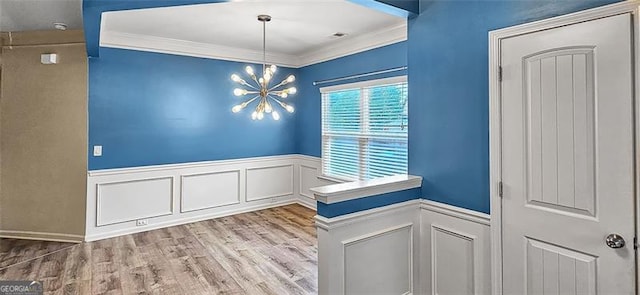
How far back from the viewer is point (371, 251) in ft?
7.45

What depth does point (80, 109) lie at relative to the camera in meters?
4.22

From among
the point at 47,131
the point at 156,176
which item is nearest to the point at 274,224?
the point at 156,176

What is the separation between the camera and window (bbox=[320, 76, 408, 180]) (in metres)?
4.14

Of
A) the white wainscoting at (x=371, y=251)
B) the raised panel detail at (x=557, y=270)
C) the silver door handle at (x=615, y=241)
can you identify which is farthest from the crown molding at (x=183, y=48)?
the silver door handle at (x=615, y=241)

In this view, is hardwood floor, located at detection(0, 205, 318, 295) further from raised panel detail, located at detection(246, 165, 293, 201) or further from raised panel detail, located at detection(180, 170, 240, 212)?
raised panel detail, located at detection(246, 165, 293, 201)

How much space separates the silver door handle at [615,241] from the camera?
5.34 feet

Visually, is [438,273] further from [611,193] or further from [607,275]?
[611,193]

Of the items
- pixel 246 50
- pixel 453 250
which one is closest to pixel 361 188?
pixel 453 250

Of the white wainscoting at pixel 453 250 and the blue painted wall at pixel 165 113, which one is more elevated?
the blue painted wall at pixel 165 113

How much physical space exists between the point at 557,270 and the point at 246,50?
4.66m

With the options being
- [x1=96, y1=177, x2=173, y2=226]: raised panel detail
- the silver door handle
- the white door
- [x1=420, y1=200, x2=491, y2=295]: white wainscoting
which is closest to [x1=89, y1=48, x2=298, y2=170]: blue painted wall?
[x1=96, y1=177, x2=173, y2=226]: raised panel detail

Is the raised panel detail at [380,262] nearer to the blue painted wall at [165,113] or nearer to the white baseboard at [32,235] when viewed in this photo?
the blue painted wall at [165,113]

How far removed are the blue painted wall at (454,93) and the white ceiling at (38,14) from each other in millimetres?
3106

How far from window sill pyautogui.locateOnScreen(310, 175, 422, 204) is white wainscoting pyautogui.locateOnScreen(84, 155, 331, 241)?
9.76 feet
